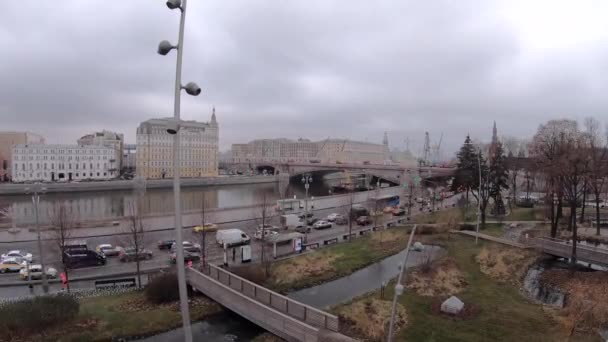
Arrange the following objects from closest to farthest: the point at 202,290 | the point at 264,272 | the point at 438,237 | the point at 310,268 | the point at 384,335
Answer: the point at 384,335, the point at 202,290, the point at 264,272, the point at 310,268, the point at 438,237

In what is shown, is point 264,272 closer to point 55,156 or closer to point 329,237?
point 329,237

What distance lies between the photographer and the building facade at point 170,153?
273 ft

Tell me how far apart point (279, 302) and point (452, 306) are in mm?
5610

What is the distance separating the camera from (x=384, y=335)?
1055 cm

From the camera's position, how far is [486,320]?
38.4ft

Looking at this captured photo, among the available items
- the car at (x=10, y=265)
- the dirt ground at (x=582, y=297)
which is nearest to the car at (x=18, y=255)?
the car at (x=10, y=265)

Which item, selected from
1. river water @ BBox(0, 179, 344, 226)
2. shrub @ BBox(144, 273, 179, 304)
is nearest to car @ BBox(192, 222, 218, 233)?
river water @ BBox(0, 179, 344, 226)

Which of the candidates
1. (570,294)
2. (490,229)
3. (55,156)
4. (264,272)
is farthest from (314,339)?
(55,156)

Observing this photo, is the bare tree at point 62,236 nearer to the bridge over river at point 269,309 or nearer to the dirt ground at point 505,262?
the bridge over river at point 269,309

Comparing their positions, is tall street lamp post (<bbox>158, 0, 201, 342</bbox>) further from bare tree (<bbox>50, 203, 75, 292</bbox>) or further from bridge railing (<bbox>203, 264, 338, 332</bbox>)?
bare tree (<bbox>50, 203, 75, 292</bbox>)

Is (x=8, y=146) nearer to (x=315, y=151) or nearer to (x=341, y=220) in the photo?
(x=341, y=220)

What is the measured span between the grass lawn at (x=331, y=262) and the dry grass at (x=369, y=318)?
3809 millimetres

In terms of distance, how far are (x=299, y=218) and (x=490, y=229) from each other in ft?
48.6

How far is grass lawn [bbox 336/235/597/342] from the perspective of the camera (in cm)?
1059
